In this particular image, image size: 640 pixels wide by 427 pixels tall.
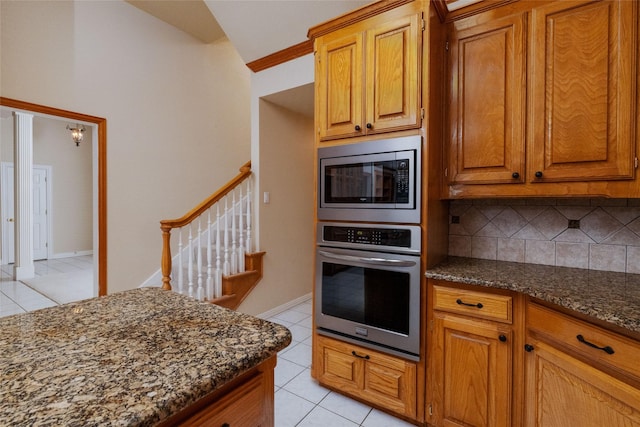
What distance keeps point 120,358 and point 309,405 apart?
1556 mm

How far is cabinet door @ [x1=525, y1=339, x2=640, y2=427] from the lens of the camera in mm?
1045

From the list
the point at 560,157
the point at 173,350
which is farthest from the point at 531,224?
the point at 173,350

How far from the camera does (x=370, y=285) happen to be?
177 cm

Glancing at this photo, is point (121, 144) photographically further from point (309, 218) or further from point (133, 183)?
point (309, 218)

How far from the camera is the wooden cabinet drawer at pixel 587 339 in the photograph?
3.36 feet

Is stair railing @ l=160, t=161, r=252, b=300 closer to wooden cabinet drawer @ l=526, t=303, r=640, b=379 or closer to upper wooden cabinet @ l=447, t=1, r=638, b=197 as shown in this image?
upper wooden cabinet @ l=447, t=1, r=638, b=197

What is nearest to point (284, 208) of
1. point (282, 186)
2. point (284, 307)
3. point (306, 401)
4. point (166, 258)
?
point (282, 186)

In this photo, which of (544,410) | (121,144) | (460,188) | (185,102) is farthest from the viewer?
(185,102)

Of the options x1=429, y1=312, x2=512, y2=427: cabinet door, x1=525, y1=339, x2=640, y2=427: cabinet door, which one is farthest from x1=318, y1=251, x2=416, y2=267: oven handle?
x1=525, y1=339, x2=640, y2=427: cabinet door

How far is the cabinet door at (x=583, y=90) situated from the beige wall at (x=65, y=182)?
7939 mm

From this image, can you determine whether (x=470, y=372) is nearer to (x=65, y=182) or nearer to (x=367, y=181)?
(x=367, y=181)

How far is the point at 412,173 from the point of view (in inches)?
64.1

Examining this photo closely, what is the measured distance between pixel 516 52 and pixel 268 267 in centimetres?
270

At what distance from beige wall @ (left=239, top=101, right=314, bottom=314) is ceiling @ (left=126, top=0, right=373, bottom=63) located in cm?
59
